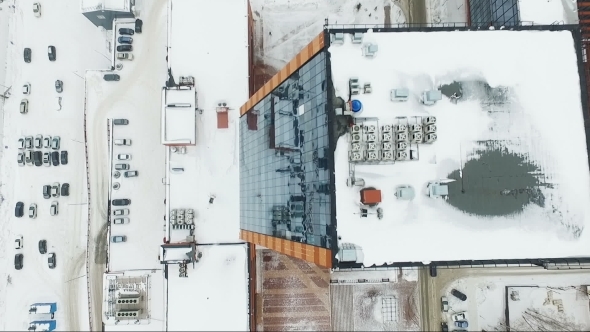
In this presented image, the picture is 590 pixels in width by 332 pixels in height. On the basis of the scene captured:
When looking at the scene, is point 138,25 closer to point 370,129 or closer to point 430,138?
point 370,129

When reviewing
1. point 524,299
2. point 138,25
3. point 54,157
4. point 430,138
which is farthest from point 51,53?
point 524,299

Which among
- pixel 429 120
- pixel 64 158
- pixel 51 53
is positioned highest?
pixel 51 53

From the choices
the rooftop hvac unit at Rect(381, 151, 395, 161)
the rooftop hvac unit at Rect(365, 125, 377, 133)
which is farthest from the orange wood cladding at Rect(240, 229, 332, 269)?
the rooftop hvac unit at Rect(365, 125, 377, 133)

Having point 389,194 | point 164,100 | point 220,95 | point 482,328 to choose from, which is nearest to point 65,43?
point 164,100

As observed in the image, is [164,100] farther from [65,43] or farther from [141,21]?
[65,43]

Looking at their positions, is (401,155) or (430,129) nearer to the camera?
(401,155)

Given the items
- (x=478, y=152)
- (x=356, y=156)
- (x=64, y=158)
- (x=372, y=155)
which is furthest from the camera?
(x=64, y=158)

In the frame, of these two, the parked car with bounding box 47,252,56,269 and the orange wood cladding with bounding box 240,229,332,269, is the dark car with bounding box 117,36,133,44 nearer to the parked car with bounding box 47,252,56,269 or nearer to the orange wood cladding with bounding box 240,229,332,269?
the parked car with bounding box 47,252,56,269
